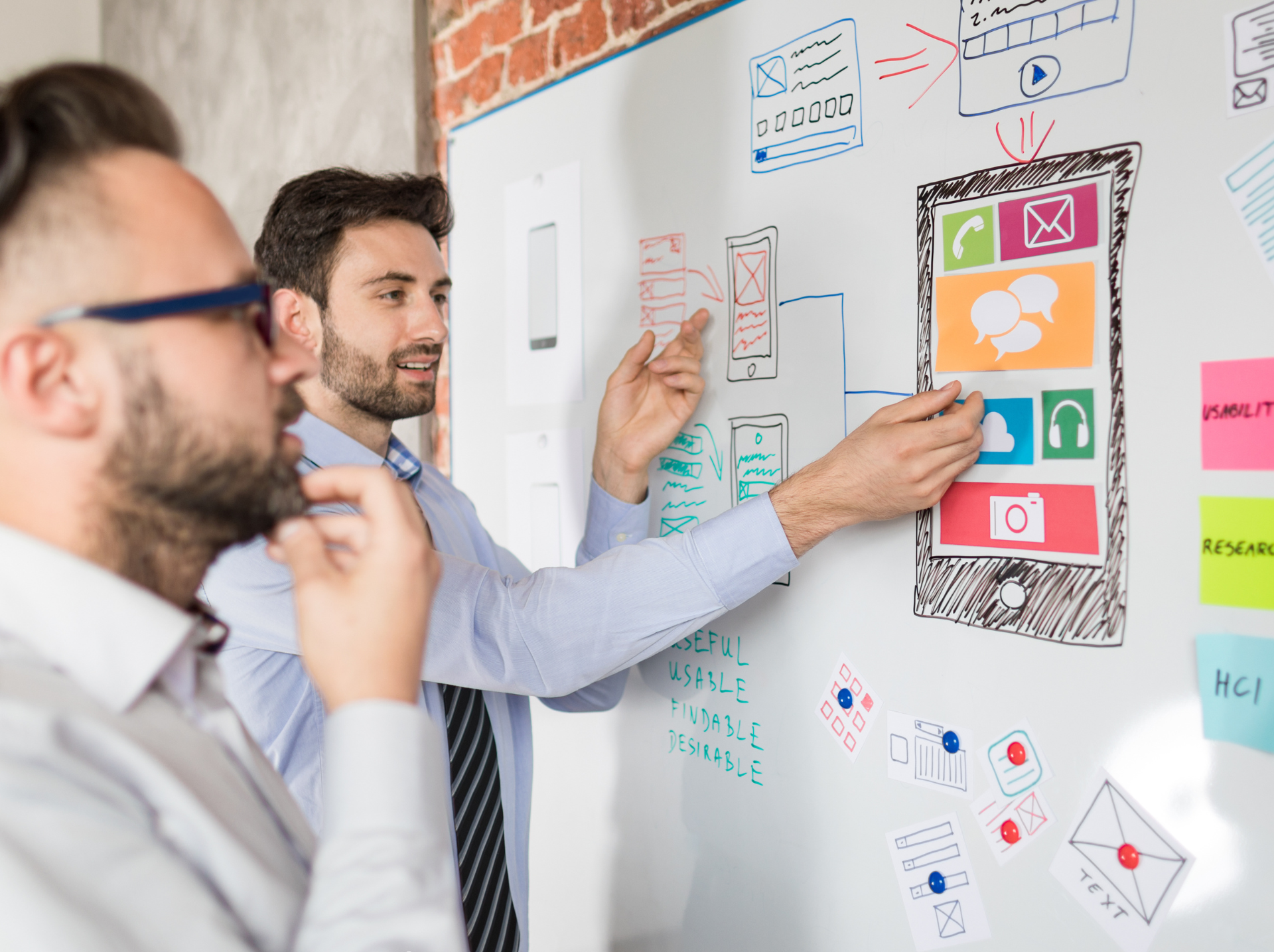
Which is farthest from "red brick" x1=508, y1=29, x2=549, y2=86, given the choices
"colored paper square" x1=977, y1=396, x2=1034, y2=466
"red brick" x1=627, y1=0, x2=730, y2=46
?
"colored paper square" x1=977, y1=396, x2=1034, y2=466

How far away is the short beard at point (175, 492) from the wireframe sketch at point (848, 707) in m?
0.82

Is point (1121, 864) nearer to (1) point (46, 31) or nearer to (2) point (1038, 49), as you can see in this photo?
(2) point (1038, 49)

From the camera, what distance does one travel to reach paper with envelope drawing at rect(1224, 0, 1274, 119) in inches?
34.3

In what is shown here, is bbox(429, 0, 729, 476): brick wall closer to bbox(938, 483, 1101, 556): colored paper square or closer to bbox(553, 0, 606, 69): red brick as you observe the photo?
bbox(553, 0, 606, 69): red brick

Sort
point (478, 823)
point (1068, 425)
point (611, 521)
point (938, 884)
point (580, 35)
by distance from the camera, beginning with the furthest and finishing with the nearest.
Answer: point (580, 35) < point (611, 521) < point (478, 823) < point (938, 884) < point (1068, 425)

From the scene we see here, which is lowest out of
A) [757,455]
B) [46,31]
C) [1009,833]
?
[1009,833]

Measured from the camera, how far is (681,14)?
152 cm

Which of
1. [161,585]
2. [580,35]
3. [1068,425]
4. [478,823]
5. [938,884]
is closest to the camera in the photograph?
[161,585]

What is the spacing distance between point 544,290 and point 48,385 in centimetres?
128

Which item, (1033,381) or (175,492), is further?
(1033,381)

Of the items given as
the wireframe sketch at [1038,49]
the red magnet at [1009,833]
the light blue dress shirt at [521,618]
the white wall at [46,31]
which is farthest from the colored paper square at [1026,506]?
the white wall at [46,31]

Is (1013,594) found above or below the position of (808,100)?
below

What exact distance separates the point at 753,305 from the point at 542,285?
596 millimetres

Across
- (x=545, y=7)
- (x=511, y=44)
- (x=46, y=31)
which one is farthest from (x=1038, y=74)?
(x=46, y=31)
